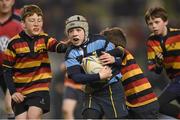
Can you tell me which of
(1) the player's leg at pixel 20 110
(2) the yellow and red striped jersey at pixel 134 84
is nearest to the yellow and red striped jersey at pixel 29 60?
(1) the player's leg at pixel 20 110

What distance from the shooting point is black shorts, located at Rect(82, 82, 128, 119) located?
874 centimetres

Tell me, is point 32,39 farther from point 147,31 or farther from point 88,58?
point 147,31

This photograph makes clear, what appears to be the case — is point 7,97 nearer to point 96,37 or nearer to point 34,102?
point 34,102

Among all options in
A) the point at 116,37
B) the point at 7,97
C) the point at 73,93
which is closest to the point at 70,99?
the point at 73,93

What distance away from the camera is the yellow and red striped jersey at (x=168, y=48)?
31.4 feet

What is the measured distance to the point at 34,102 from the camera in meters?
9.12

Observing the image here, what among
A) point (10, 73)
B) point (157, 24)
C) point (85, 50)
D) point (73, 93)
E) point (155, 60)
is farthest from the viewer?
point (73, 93)

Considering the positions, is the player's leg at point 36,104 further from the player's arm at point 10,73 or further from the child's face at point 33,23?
the child's face at point 33,23

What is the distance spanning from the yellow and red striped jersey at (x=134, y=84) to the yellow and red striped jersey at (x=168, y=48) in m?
0.54

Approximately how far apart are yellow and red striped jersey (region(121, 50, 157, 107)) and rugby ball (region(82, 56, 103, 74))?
1.72ft

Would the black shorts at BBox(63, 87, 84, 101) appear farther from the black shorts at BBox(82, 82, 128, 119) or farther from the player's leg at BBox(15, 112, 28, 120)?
the black shorts at BBox(82, 82, 128, 119)

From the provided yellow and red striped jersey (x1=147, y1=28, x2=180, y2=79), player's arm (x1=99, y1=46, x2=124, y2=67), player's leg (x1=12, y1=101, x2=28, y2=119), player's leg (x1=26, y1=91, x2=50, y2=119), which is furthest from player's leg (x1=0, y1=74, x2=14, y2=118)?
player's arm (x1=99, y1=46, x2=124, y2=67)

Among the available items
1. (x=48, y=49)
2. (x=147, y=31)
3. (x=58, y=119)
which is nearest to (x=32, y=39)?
(x=48, y=49)

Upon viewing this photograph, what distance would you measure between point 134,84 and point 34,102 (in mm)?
1157
